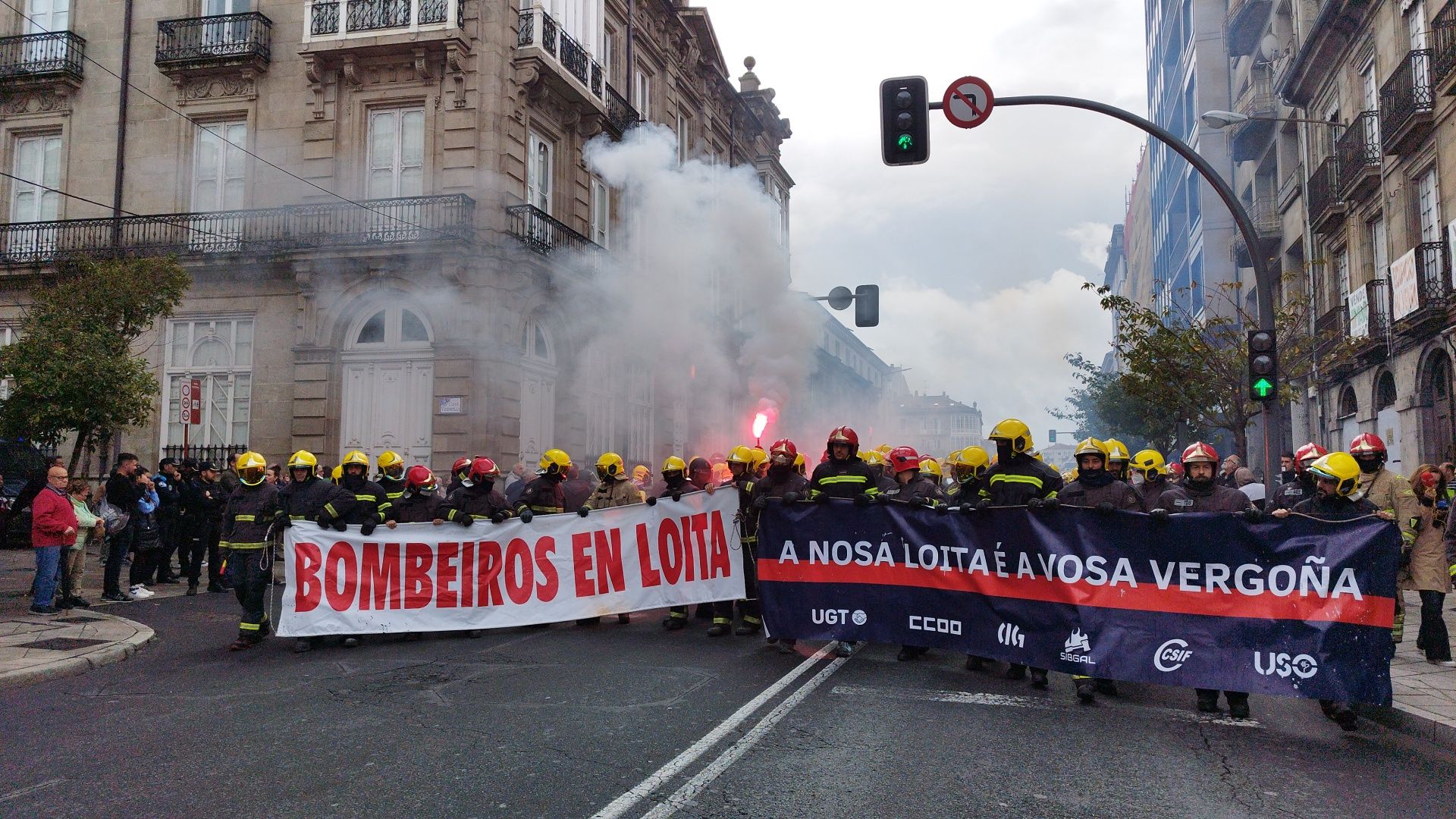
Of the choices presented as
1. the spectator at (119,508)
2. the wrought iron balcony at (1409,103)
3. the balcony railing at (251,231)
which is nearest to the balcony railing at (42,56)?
the balcony railing at (251,231)

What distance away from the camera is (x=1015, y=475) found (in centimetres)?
715

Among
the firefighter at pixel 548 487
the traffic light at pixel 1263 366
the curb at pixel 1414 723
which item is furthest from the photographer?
the traffic light at pixel 1263 366

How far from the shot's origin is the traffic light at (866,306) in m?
18.9

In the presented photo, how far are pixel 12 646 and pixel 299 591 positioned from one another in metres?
2.03

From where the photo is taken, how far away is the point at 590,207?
72.8ft

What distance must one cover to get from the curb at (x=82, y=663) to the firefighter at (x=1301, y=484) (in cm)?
790

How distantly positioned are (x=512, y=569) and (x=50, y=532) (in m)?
4.44

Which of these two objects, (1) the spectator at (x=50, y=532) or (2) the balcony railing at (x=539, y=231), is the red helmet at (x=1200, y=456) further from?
(2) the balcony railing at (x=539, y=231)

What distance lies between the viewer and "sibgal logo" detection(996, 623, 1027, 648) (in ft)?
20.9

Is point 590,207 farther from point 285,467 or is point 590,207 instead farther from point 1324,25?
point 1324,25

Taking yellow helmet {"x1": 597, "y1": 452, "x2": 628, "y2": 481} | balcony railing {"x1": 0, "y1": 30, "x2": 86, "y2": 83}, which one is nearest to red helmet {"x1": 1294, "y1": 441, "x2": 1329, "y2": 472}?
yellow helmet {"x1": 597, "y1": 452, "x2": 628, "y2": 481}

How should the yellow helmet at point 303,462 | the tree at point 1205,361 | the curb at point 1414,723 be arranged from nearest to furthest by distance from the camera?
the curb at point 1414,723
the yellow helmet at point 303,462
the tree at point 1205,361

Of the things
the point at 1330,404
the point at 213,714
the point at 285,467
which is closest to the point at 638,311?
the point at 285,467

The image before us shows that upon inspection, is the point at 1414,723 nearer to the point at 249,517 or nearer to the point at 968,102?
the point at 968,102
